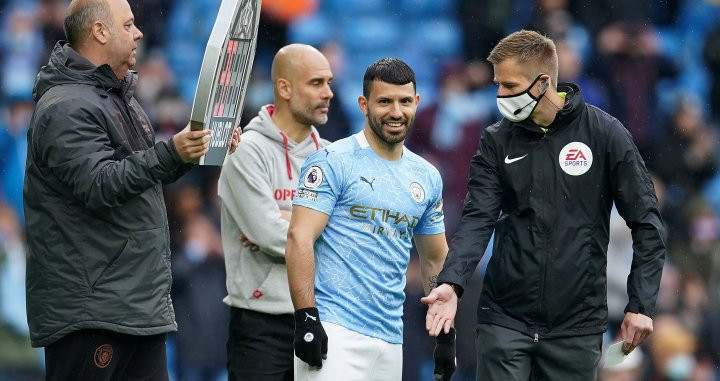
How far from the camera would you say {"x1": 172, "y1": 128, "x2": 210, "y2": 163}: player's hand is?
502 centimetres

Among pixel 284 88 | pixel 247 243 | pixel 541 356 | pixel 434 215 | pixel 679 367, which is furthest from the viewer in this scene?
pixel 679 367

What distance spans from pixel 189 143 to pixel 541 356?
1.75m

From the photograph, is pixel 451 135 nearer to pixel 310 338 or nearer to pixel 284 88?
pixel 284 88

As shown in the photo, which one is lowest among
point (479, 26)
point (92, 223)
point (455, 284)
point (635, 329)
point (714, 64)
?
point (635, 329)

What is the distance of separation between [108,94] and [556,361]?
2177 mm

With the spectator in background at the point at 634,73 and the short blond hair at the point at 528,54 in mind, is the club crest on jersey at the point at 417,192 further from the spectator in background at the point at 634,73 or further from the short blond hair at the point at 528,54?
the spectator in background at the point at 634,73

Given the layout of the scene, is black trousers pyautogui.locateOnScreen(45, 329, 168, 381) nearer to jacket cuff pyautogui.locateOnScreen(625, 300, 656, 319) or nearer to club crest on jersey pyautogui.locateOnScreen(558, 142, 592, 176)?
club crest on jersey pyautogui.locateOnScreen(558, 142, 592, 176)

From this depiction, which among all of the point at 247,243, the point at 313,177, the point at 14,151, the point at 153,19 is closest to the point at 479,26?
the point at 153,19

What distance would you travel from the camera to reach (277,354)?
644 cm

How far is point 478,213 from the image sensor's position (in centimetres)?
559

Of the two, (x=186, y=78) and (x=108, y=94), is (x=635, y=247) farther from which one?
(x=186, y=78)

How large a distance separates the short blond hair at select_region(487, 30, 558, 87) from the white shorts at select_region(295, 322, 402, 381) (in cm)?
131

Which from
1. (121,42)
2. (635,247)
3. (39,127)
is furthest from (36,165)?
(635,247)

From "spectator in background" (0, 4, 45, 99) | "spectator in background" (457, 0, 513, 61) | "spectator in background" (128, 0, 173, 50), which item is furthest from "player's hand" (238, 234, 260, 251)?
"spectator in background" (457, 0, 513, 61)
